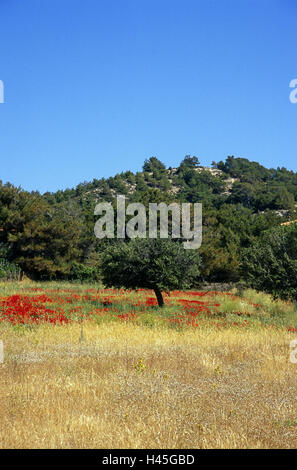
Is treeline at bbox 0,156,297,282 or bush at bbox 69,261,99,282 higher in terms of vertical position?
treeline at bbox 0,156,297,282

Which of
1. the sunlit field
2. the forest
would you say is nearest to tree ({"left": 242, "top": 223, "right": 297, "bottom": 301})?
the forest

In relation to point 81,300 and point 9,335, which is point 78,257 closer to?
point 81,300

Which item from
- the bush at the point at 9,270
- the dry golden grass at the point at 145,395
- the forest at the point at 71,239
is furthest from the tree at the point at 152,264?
the bush at the point at 9,270

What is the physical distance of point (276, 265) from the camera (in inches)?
822

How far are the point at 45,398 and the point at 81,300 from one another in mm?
15580

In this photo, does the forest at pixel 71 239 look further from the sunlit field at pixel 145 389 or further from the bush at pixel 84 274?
the sunlit field at pixel 145 389

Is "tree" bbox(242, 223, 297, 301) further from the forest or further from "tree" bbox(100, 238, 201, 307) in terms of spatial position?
"tree" bbox(100, 238, 201, 307)

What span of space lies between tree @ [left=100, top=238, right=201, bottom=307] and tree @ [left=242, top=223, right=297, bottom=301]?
300 centimetres

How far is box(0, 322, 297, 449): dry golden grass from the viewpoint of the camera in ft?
16.2

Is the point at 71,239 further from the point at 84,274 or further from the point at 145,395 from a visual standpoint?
the point at 145,395

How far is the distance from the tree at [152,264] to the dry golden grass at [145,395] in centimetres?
953

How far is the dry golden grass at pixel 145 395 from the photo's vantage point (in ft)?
16.2

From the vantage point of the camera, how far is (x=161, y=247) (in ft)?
68.9
